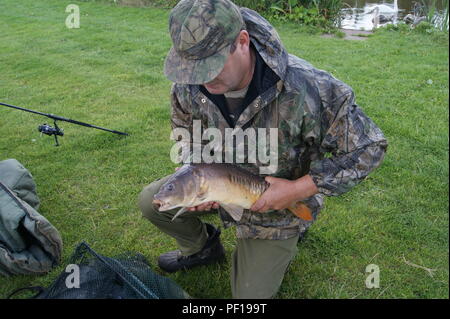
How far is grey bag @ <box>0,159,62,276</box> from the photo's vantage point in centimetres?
273

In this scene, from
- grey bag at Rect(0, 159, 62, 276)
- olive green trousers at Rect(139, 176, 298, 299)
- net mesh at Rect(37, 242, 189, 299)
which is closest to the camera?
net mesh at Rect(37, 242, 189, 299)

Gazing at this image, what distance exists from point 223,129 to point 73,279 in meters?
1.24

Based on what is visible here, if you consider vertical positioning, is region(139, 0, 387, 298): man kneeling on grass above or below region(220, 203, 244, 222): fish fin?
above

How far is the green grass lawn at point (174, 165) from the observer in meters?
2.82

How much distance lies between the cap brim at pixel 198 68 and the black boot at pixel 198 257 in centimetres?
→ 131

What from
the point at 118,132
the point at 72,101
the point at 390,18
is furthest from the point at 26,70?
the point at 390,18

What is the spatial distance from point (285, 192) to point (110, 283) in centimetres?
116

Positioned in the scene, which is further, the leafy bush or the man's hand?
the leafy bush

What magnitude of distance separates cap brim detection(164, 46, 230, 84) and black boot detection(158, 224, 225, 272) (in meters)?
1.31

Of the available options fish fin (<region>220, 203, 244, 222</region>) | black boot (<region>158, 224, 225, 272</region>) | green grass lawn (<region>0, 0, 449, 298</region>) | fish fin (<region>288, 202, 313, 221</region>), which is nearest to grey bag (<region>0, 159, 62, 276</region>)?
green grass lawn (<region>0, 0, 449, 298</region>)

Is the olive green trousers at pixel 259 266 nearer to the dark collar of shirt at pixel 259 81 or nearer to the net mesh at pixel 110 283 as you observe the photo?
the net mesh at pixel 110 283

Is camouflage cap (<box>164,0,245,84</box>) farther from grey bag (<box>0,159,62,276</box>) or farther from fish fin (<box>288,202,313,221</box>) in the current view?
grey bag (<box>0,159,62,276</box>)

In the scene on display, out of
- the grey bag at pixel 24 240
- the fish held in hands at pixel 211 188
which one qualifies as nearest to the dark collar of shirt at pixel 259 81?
the fish held in hands at pixel 211 188
